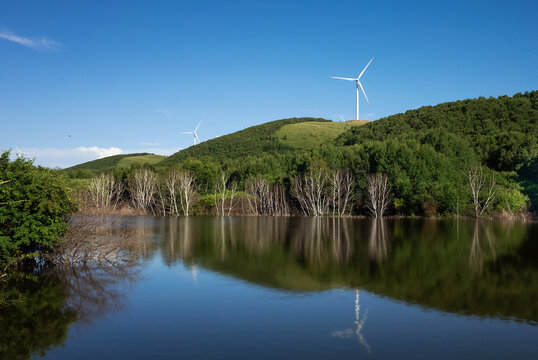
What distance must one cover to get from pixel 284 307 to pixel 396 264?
10268mm

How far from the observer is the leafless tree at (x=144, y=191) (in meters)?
84.2

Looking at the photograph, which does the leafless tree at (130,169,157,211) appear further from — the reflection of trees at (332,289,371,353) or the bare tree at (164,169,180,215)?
the reflection of trees at (332,289,371,353)

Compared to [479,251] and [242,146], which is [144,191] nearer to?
[242,146]

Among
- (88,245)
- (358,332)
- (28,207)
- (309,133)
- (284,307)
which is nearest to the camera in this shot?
(358,332)

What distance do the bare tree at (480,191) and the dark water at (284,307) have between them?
35.9m

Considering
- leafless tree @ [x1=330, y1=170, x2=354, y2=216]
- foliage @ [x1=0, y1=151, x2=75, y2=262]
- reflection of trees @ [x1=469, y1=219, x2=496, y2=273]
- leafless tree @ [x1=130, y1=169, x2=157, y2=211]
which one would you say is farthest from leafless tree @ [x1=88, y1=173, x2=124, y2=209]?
reflection of trees @ [x1=469, y1=219, x2=496, y2=273]

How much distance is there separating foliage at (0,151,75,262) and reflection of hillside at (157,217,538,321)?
7.23 metres

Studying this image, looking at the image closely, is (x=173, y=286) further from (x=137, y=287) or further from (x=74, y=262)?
(x=74, y=262)

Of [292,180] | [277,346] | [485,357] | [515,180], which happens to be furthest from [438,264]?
[292,180]

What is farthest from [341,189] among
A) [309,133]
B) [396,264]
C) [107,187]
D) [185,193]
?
[309,133]

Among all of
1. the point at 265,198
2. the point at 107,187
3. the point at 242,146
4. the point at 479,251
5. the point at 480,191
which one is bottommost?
the point at 479,251

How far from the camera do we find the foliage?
67.6 ft

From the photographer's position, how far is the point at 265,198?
83125mm

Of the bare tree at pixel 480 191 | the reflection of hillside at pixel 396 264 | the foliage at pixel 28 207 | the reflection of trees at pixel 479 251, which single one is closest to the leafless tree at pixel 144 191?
the reflection of hillside at pixel 396 264
